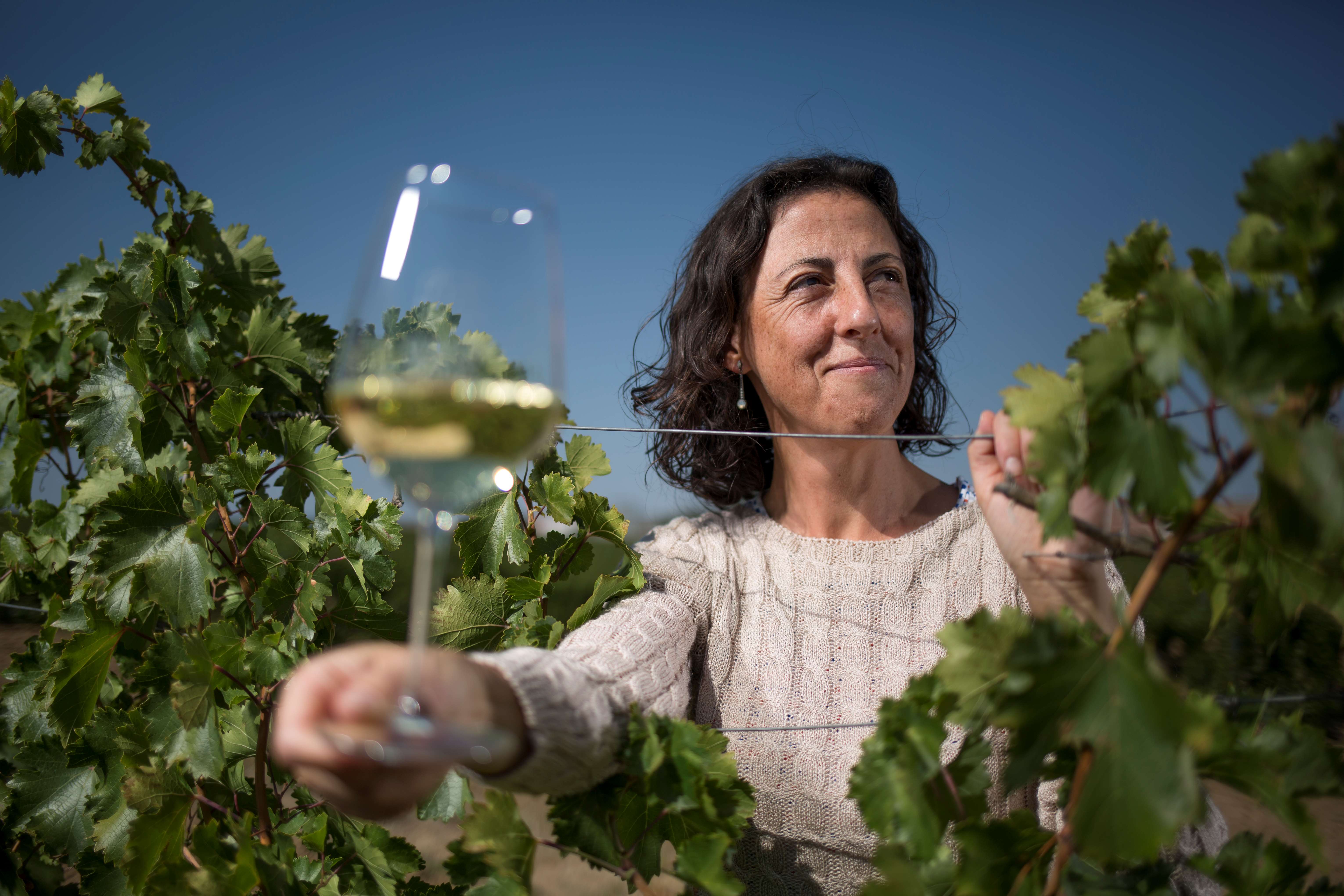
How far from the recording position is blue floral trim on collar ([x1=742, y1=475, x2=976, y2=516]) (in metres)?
1.94

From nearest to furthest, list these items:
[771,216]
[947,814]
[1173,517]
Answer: [1173,517]
[947,814]
[771,216]

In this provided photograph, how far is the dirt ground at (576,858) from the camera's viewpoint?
4.07m

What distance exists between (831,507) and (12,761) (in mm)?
1917

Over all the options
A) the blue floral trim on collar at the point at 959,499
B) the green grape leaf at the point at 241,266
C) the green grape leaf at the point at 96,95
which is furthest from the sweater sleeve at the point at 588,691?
the green grape leaf at the point at 96,95

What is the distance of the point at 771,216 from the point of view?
2.09 meters

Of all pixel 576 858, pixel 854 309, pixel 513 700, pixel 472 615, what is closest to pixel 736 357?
pixel 854 309

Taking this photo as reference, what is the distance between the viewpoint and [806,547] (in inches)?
76.7

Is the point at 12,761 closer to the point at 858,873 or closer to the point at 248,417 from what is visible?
the point at 248,417

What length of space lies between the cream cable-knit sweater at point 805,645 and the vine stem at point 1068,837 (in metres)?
0.72

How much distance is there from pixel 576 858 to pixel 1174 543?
3.69m

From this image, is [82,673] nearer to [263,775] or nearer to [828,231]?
[263,775]

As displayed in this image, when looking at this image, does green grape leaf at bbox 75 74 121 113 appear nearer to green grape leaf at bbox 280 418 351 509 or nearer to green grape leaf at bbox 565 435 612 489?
green grape leaf at bbox 280 418 351 509

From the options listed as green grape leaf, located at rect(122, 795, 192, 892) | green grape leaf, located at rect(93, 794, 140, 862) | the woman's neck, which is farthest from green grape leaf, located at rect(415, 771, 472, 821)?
the woman's neck

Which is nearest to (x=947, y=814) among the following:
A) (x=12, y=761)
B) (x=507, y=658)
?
(x=507, y=658)
